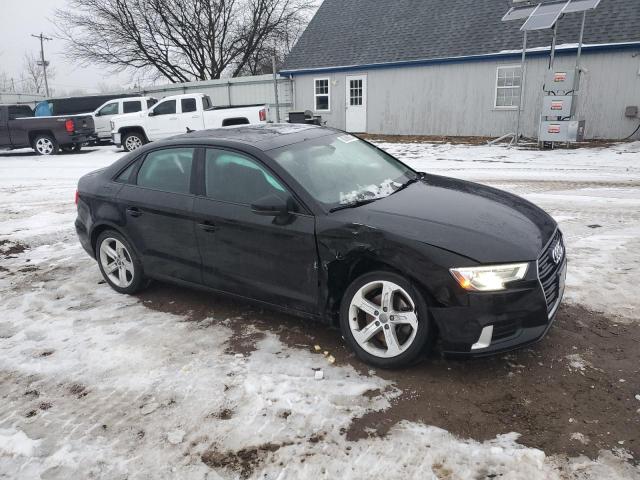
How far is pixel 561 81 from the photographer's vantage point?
44.8ft

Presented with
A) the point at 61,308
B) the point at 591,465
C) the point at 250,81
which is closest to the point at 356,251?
the point at 591,465

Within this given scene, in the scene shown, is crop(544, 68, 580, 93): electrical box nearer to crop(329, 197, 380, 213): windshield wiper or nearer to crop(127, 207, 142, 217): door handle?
crop(329, 197, 380, 213): windshield wiper

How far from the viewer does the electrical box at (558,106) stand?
45.1 feet

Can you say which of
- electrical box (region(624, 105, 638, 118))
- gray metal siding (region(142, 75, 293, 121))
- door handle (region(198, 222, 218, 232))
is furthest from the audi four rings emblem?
gray metal siding (region(142, 75, 293, 121))

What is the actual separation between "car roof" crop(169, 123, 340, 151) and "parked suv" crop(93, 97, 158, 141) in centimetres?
1550

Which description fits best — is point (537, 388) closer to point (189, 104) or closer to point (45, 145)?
point (189, 104)

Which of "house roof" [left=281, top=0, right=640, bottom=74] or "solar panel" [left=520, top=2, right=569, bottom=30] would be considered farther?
"house roof" [left=281, top=0, right=640, bottom=74]

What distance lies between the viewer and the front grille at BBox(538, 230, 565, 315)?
3.07 meters

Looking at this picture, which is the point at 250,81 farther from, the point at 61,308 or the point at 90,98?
the point at 61,308

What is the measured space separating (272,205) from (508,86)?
53.4 feet

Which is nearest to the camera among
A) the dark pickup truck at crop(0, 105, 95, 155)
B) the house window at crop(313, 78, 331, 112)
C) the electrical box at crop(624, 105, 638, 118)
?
the electrical box at crop(624, 105, 638, 118)

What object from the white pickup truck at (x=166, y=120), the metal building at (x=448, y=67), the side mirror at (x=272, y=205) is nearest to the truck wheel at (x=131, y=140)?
the white pickup truck at (x=166, y=120)

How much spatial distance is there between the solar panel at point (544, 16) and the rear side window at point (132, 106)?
13.4 m

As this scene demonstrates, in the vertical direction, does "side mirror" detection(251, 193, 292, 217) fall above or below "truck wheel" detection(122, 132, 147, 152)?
above
